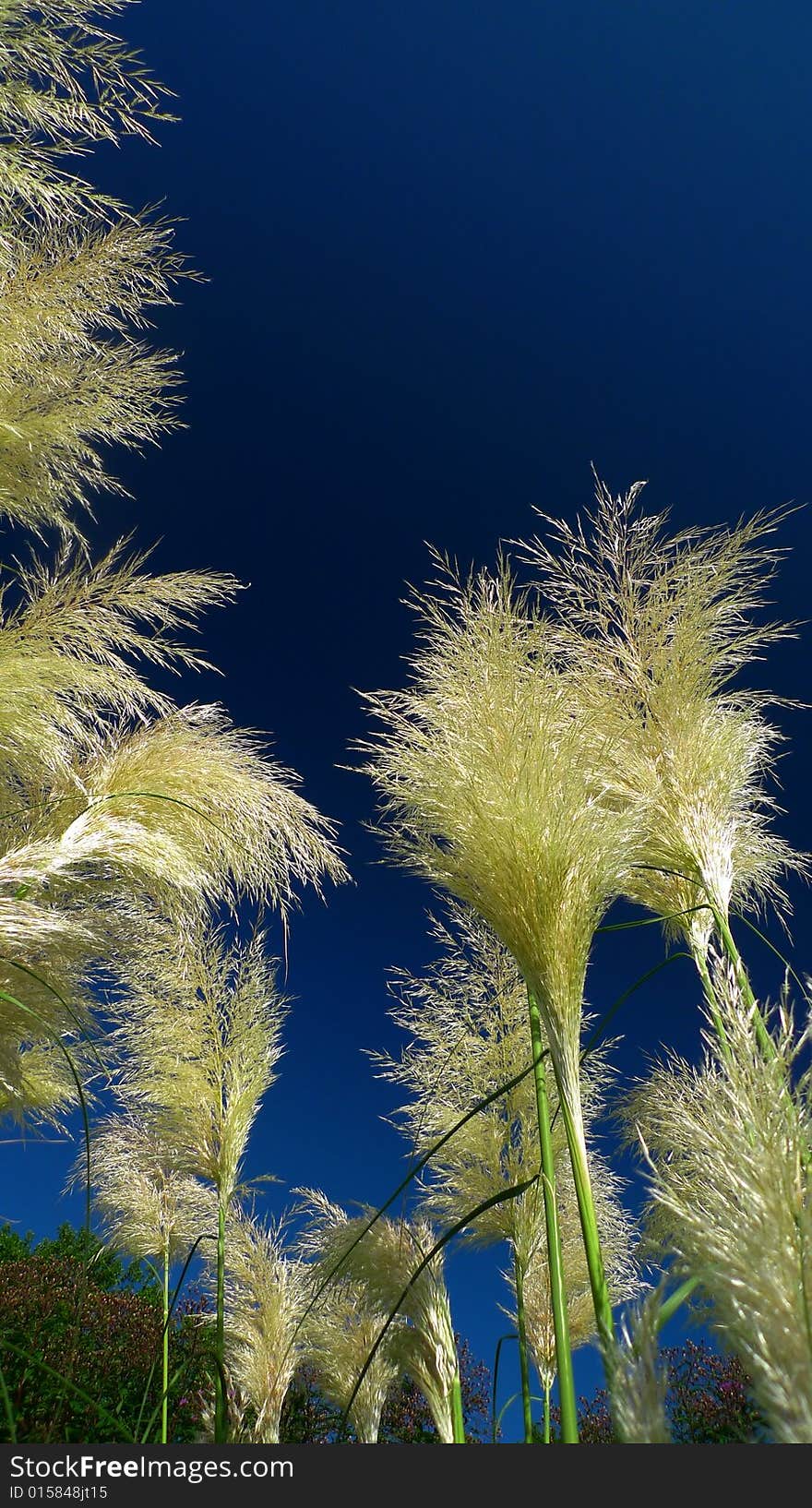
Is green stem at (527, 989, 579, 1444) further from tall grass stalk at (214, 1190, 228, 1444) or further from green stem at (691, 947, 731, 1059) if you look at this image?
tall grass stalk at (214, 1190, 228, 1444)

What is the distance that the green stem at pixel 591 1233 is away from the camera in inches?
39.6

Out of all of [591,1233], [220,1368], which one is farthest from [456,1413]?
Result: [591,1233]

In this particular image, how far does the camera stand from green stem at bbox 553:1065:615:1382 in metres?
1.01

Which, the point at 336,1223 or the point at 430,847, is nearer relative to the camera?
the point at 430,847

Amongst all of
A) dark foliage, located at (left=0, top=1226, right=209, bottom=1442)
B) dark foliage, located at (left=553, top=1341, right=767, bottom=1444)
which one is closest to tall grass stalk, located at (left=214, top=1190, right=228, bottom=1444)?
dark foliage, located at (left=0, top=1226, right=209, bottom=1442)

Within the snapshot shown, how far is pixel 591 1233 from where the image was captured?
1206mm

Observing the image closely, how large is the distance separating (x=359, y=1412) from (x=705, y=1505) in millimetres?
5479

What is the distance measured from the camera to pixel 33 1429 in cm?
588

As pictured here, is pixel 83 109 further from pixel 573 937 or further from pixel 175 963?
pixel 175 963

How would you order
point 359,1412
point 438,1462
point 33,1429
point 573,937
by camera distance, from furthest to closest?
point 33,1429 < point 359,1412 < point 573,937 < point 438,1462

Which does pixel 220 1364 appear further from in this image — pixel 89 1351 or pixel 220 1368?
pixel 89 1351

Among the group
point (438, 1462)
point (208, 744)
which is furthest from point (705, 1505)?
point (208, 744)

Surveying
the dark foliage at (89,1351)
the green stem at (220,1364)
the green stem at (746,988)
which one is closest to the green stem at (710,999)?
the green stem at (746,988)

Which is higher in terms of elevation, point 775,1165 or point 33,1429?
point 775,1165
